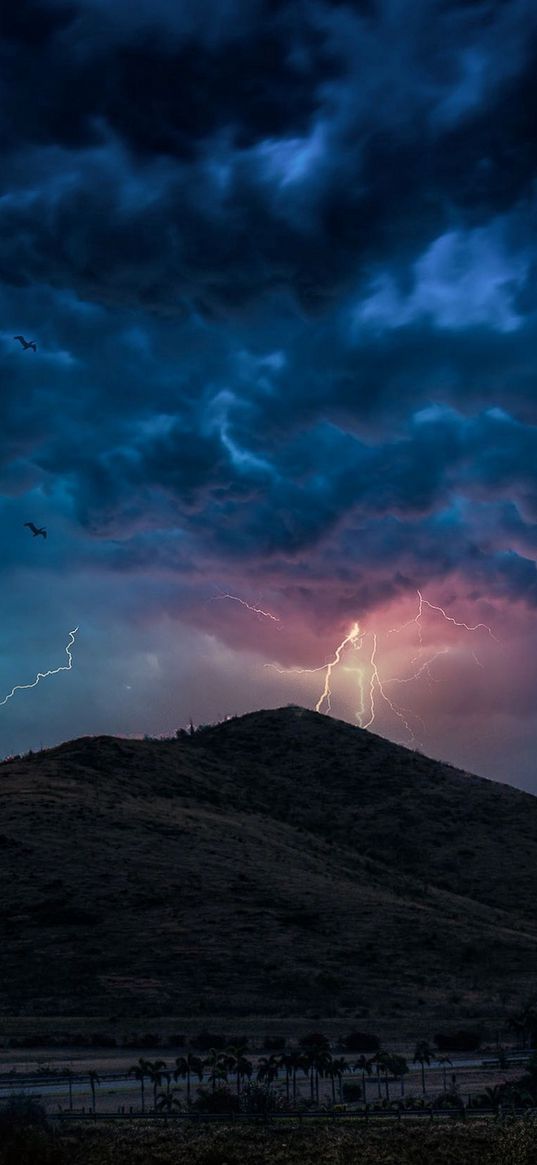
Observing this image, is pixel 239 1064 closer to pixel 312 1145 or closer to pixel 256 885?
pixel 312 1145

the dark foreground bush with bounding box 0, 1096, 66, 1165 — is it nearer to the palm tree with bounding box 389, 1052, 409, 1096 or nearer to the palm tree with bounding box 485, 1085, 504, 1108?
the palm tree with bounding box 485, 1085, 504, 1108

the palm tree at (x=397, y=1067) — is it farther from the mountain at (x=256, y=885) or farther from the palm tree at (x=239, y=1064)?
the mountain at (x=256, y=885)

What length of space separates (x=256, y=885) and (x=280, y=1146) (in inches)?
2147

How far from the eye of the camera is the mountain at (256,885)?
61375 millimetres

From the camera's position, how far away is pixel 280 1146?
23.6 meters

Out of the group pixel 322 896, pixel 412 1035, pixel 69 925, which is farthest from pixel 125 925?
pixel 412 1035

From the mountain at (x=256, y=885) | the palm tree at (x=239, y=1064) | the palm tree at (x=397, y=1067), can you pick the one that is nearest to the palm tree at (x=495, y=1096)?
the palm tree at (x=397, y=1067)

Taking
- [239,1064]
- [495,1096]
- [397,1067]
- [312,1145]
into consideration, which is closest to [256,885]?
[397,1067]

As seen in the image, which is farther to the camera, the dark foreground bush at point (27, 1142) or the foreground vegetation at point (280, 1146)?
the foreground vegetation at point (280, 1146)

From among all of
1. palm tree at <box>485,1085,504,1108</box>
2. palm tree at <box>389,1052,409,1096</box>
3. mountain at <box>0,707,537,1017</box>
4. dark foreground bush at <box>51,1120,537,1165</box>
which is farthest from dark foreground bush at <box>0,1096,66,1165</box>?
mountain at <box>0,707,537,1017</box>

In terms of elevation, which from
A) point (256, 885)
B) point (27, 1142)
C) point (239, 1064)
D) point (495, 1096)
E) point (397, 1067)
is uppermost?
point (256, 885)

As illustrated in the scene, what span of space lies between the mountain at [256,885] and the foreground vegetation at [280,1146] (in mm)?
32453

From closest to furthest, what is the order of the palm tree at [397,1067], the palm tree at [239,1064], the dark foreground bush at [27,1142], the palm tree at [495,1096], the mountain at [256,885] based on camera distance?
1. the dark foreground bush at [27,1142]
2. the palm tree at [495,1096]
3. the palm tree at [239,1064]
4. the palm tree at [397,1067]
5. the mountain at [256,885]

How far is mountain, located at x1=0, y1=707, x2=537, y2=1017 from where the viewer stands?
201 feet
